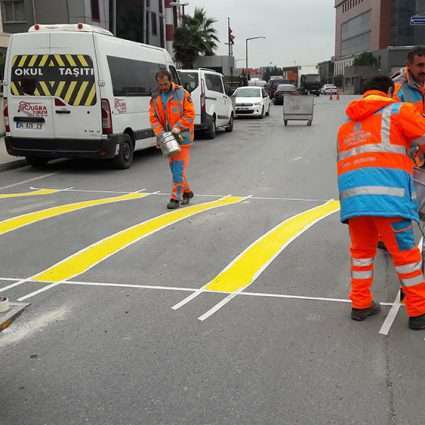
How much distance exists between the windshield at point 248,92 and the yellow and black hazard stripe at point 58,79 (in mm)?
19095

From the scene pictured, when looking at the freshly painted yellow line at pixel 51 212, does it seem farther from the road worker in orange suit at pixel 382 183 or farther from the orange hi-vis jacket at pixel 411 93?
the orange hi-vis jacket at pixel 411 93

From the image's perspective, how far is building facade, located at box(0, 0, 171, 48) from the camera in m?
35.2

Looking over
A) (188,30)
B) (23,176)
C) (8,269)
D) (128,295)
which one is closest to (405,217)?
(128,295)

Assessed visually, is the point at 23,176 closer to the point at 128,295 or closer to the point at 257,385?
the point at 128,295

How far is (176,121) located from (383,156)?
499cm

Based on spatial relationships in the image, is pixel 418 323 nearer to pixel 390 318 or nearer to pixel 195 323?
pixel 390 318

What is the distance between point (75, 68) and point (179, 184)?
399 centimetres

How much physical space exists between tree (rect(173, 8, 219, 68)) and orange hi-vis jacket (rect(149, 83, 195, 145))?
52.3 metres

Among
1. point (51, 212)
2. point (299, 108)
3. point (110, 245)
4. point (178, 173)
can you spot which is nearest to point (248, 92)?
point (299, 108)

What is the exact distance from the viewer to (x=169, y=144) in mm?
8453

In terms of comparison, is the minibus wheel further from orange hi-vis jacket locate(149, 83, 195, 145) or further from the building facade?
the building facade

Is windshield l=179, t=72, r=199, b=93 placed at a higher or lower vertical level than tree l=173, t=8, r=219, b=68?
lower

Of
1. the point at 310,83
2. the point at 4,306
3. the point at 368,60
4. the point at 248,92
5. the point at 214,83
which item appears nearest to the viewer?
the point at 4,306

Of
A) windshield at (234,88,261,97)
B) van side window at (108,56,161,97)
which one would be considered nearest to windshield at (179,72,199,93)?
van side window at (108,56,161,97)
